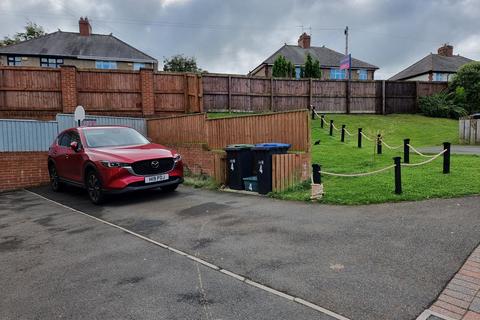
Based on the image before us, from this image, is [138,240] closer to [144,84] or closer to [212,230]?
[212,230]

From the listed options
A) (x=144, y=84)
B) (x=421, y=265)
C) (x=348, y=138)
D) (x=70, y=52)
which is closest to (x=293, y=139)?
(x=421, y=265)

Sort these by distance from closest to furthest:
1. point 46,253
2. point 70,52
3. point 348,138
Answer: point 46,253
point 348,138
point 70,52

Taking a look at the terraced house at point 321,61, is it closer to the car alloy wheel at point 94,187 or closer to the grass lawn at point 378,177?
the grass lawn at point 378,177

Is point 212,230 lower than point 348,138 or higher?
lower

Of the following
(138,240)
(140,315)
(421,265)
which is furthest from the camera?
(138,240)

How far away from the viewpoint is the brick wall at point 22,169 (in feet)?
37.7

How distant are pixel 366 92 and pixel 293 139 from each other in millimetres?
16754

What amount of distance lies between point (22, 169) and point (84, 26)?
105 feet

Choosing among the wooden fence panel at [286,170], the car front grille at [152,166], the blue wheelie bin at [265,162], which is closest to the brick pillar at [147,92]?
the car front grille at [152,166]

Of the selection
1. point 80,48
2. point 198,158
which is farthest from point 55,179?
point 80,48

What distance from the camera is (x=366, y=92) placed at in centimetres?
2375

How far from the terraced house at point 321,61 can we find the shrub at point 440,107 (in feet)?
59.2

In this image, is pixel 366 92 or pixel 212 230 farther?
pixel 366 92

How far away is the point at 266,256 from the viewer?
4359mm
